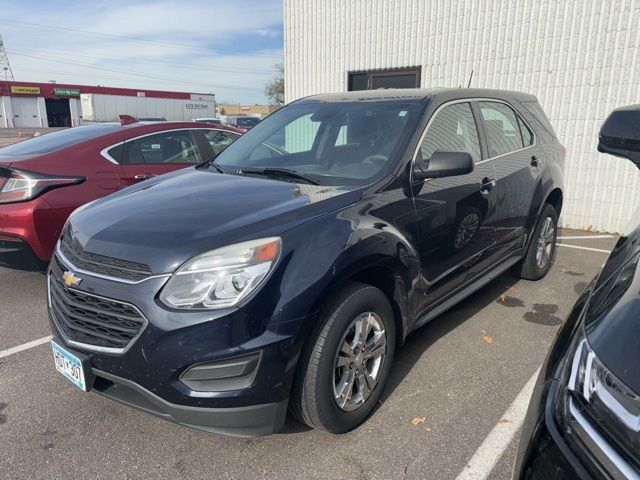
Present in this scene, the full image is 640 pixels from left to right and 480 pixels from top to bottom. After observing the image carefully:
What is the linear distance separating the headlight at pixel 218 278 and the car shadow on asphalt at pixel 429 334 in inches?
37.9

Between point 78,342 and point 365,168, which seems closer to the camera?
point 78,342

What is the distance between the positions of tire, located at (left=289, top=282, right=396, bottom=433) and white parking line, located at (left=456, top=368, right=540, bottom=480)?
59 centimetres

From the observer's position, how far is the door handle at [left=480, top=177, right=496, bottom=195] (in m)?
3.53

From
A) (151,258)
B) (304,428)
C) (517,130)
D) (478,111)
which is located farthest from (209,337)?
(517,130)

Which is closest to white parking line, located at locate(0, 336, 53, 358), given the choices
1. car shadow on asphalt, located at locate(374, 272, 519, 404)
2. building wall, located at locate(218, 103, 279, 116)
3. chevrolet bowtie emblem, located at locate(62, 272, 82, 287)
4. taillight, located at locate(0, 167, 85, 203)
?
taillight, located at locate(0, 167, 85, 203)

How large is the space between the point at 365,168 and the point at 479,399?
60.6 inches

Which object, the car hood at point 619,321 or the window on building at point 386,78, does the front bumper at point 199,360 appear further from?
the window on building at point 386,78

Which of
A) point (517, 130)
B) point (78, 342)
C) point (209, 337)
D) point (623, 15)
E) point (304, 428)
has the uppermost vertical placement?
point (623, 15)

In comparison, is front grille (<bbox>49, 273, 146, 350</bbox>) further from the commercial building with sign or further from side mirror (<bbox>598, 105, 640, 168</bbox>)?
the commercial building with sign

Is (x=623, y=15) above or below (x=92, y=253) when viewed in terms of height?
above

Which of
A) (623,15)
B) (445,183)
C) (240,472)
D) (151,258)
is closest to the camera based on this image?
(151,258)

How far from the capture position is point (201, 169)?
3574 mm

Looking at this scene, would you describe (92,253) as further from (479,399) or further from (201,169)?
(479,399)

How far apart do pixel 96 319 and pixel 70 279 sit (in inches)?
10.0
